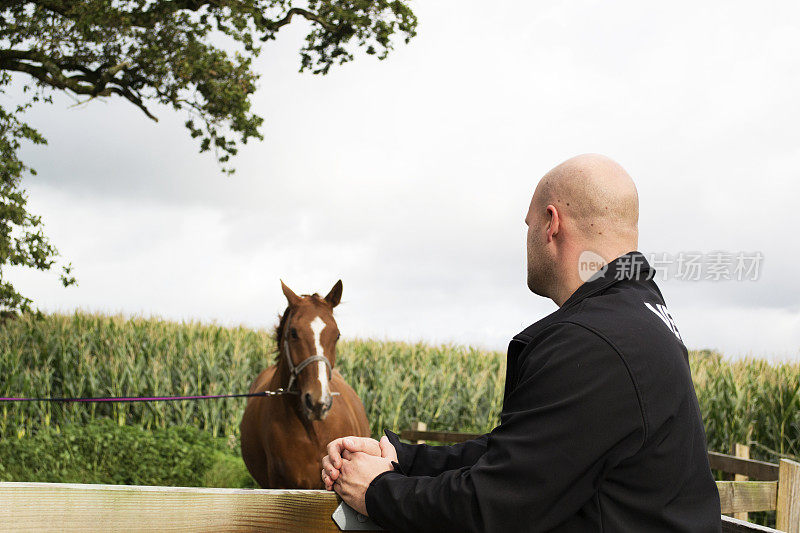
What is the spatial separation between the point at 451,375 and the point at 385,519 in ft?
40.6

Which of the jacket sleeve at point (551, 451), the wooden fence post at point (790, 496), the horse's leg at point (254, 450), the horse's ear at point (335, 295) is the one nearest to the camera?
the jacket sleeve at point (551, 451)

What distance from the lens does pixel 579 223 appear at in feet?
6.23

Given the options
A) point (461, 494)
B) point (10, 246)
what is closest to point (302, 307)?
point (461, 494)

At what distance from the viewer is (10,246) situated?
1157 cm

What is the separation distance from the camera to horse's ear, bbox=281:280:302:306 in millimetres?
6082

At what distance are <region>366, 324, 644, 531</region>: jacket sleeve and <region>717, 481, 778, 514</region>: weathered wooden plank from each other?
3.11 meters

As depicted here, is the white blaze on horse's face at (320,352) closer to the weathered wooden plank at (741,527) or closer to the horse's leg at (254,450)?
the horse's leg at (254,450)

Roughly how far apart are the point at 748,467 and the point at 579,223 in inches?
209

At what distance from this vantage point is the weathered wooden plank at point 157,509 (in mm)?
Result: 1729

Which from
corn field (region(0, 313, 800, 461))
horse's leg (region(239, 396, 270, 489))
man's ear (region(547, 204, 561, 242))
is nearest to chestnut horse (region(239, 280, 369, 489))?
horse's leg (region(239, 396, 270, 489))

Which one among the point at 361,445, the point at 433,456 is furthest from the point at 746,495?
the point at 361,445

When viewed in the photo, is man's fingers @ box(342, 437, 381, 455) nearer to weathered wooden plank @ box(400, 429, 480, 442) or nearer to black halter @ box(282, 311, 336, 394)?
black halter @ box(282, 311, 336, 394)

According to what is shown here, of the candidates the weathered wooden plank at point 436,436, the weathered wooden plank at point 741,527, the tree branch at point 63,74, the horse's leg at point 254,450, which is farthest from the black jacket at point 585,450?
the tree branch at point 63,74

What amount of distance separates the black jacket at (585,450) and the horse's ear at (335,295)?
4.75 meters
